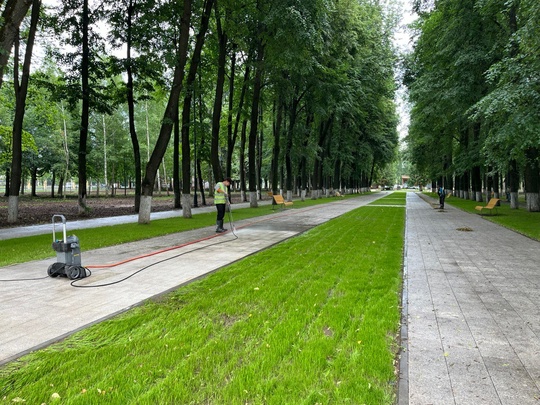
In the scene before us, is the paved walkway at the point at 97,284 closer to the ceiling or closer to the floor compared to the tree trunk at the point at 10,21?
closer to the floor

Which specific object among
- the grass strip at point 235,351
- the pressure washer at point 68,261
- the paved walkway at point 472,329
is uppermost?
the pressure washer at point 68,261

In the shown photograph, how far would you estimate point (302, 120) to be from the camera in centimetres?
3644

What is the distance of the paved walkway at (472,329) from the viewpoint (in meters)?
2.74

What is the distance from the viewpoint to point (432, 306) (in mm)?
4656

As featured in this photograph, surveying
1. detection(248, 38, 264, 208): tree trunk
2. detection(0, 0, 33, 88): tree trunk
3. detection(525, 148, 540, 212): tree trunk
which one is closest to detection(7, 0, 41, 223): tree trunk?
detection(0, 0, 33, 88): tree trunk

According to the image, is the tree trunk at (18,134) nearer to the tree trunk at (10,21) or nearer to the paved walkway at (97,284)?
the tree trunk at (10,21)

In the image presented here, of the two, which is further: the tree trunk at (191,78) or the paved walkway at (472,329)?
the tree trunk at (191,78)

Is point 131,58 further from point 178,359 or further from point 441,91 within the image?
point 178,359

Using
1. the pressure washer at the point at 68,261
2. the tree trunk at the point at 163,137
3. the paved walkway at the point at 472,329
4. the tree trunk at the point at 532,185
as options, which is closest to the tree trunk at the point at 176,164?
the tree trunk at the point at 163,137

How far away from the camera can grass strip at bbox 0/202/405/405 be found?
2645mm

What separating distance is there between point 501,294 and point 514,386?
2.80 metres

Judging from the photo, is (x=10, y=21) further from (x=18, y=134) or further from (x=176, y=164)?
(x=176, y=164)

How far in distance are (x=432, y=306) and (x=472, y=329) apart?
0.77 meters

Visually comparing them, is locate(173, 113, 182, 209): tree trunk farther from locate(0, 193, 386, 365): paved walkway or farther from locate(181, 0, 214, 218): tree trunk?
locate(0, 193, 386, 365): paved walkway
